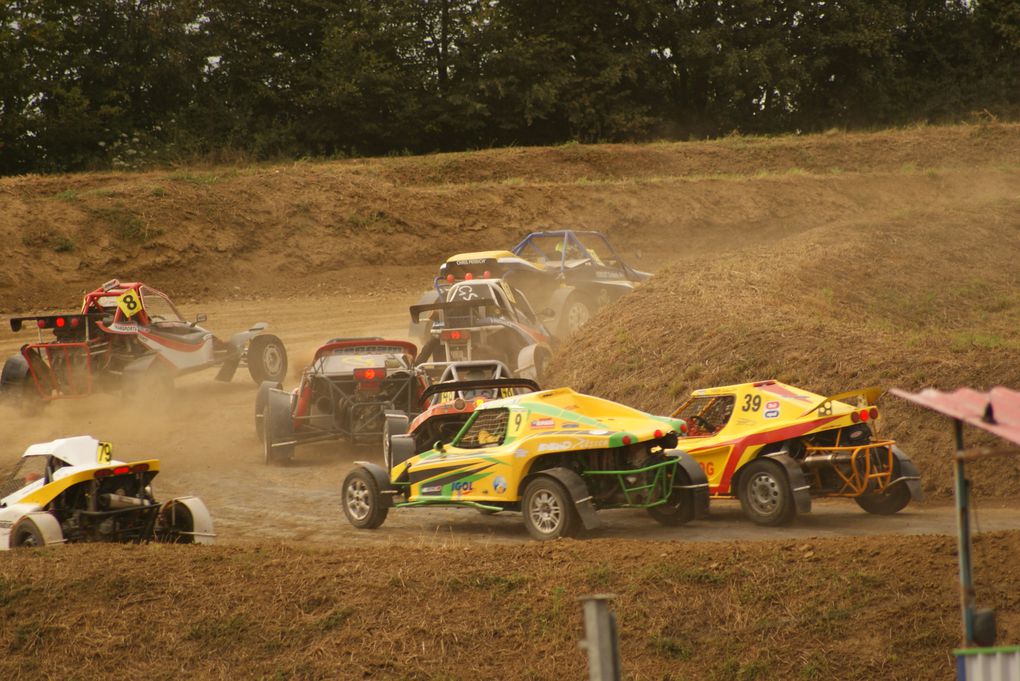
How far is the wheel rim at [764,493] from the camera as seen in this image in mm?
10867

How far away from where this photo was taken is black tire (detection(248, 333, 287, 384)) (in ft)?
68.9

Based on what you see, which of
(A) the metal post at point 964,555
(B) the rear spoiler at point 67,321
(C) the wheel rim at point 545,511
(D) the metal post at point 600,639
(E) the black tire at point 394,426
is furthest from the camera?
(B) the rear spoiler at point 67,321

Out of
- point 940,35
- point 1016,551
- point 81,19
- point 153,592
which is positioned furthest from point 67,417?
point 940,35

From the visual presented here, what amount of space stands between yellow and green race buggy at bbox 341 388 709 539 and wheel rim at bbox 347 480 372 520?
0.65 metres

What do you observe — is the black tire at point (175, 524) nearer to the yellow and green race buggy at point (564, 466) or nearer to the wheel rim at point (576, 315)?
the yellow and green race buggy at point (564, 466)

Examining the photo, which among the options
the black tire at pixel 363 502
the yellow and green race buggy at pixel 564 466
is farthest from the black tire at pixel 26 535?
the yellow and green race buggy at pixel 564 466

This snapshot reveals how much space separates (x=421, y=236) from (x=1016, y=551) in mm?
27286

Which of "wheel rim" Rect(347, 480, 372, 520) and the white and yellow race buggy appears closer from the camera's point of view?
the white and yellow race buggy

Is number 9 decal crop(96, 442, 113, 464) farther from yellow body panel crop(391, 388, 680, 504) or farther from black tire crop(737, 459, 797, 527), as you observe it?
black tire crop(737, 459, 797, 527)

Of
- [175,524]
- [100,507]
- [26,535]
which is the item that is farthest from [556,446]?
[26,535]

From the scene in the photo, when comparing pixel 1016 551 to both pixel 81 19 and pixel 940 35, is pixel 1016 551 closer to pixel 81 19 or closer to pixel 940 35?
pixel 81 19

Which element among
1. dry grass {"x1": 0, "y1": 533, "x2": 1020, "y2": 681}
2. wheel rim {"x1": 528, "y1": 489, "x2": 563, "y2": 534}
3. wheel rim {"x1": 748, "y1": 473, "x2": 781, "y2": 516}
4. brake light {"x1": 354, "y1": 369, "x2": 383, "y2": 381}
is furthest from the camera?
brake light {"x1": 354, "y1": 369, "x2": 383, "y2": 381}

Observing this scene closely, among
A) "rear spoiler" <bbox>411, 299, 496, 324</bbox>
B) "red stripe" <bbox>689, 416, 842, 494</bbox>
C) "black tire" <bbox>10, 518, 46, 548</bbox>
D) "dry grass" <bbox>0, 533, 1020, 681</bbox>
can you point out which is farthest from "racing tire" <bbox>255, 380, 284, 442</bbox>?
"dry grass" <bbox>0, 533, 1020, 681</bbox>

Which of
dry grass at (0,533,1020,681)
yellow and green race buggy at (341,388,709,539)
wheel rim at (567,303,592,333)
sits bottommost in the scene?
dry grass at (0,533,1020,681)
